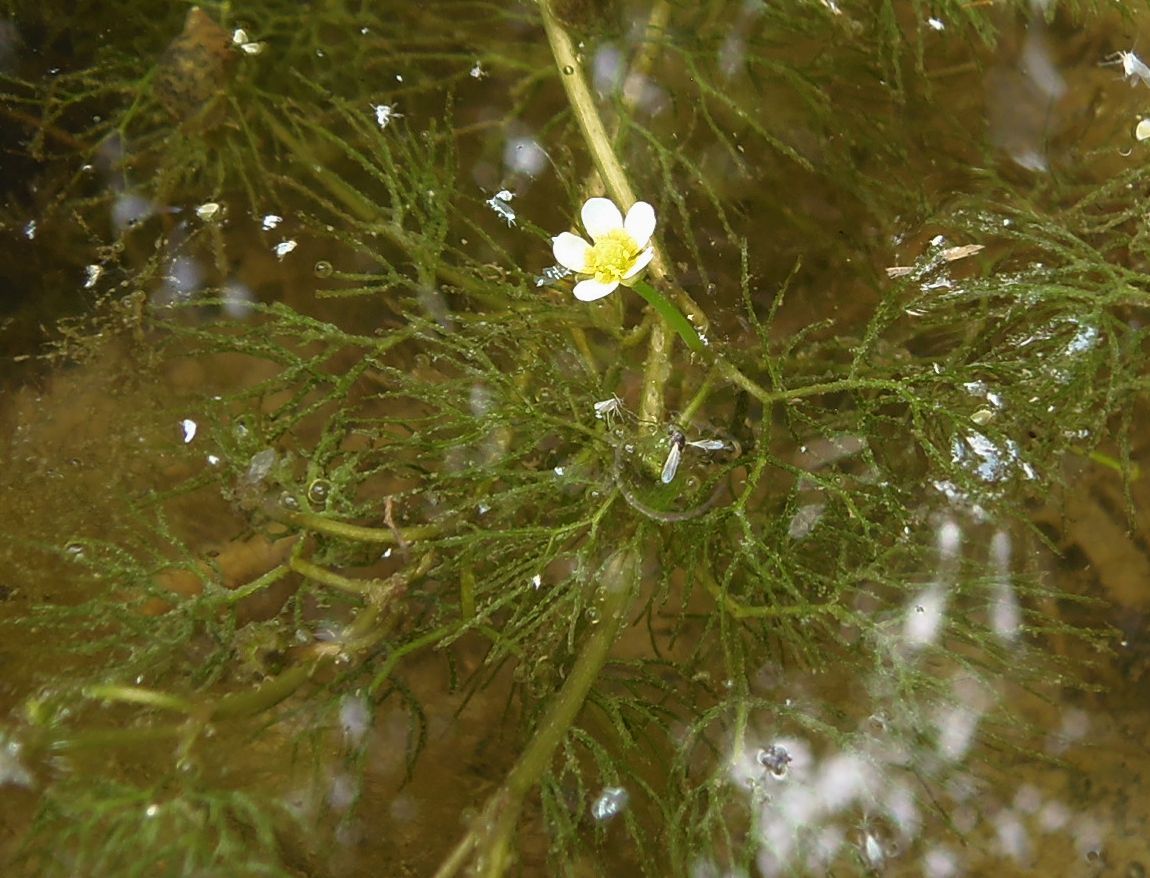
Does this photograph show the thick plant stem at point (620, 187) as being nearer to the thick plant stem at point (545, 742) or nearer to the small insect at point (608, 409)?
the small insect at point (608, 409)

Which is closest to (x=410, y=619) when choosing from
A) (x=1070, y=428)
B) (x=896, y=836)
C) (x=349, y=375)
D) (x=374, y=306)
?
(x=349, y=375)

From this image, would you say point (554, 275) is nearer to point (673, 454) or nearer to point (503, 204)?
point (503, 204)

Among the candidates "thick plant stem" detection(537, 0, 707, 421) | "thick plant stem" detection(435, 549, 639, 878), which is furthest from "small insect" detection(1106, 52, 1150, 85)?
"thick plant stem" detection(435, 549, 639, 878)

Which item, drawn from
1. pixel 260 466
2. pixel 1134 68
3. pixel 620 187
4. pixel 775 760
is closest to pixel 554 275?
pixel 620 187

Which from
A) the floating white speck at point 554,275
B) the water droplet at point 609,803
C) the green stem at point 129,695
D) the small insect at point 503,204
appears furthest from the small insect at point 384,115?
the water droplet at point 609,803

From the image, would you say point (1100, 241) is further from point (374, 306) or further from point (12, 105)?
point (12, 105)

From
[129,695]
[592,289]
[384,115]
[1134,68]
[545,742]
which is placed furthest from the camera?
[384,115]
